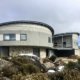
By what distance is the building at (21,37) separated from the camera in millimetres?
Answer: 59219

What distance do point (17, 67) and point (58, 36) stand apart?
159 feet

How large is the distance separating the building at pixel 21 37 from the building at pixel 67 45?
34.9ft

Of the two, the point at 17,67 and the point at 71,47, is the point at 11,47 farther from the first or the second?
the point at 17,67

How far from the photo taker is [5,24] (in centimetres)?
5972

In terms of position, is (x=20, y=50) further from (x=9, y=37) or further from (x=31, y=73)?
(x=31, y=73)

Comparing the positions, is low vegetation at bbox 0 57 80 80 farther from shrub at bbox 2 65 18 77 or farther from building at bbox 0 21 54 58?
building at bbox 0 21 54 58

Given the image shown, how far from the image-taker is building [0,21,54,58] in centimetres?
5922

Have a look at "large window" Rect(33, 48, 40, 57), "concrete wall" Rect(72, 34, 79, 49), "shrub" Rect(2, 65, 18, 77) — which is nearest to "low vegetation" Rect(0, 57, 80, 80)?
"shrub" Rect(2, 65, 18, 77)

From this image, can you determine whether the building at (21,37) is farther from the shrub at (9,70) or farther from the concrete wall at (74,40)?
the shrub at (9,70)

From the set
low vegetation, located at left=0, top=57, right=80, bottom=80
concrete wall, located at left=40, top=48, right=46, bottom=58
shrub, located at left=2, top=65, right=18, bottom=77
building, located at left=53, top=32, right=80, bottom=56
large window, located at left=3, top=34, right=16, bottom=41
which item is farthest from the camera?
building, located at left=53, top=32, right=80, bottom=56

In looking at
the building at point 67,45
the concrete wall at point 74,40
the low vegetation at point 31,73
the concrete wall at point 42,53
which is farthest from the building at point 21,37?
the low vegetation at point 31,73

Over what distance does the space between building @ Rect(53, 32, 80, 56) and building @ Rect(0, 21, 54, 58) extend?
34.9 ft

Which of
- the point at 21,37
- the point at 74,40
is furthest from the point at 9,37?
the point at 74,40

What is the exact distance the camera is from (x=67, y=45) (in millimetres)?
72750
